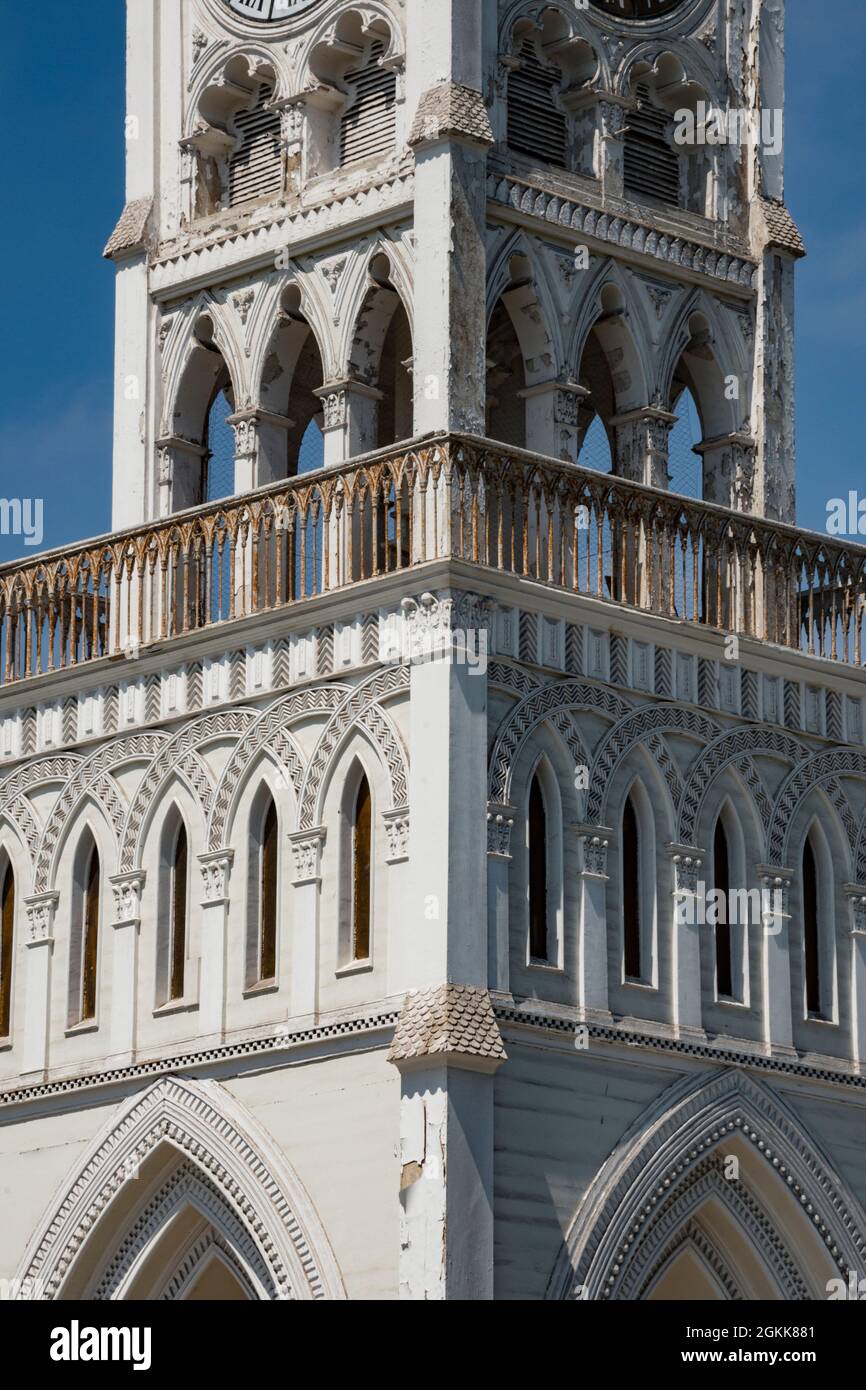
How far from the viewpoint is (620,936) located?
37406 millimetres

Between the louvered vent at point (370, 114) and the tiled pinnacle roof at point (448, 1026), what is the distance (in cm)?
813

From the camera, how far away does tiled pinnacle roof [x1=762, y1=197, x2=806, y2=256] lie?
41.1m

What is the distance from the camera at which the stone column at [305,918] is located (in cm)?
3697

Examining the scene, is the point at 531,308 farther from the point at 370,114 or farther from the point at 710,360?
the point at 370,114

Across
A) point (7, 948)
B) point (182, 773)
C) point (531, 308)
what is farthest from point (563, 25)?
point (7, 948)

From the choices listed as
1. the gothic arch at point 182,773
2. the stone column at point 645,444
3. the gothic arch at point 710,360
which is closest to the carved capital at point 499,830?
the gothic arch at point 182,773

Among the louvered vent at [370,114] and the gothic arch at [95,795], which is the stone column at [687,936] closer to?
the gothic arch at [95,795]

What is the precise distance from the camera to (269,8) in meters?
40.8

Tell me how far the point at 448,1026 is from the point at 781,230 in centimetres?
949
